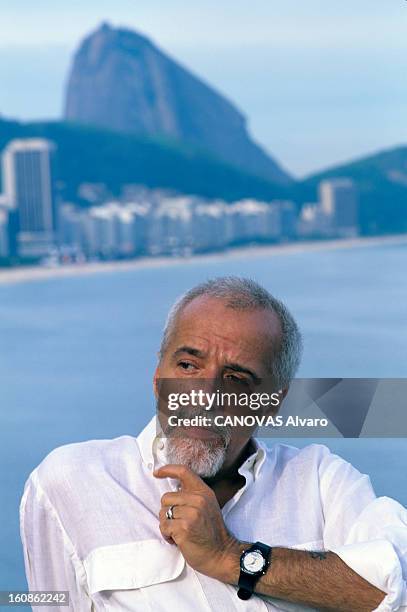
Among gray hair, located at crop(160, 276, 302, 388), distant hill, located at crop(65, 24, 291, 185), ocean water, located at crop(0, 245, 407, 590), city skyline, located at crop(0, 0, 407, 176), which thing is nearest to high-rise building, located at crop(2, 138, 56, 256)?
ocean water, located at crop(0, 245, 407, 590)

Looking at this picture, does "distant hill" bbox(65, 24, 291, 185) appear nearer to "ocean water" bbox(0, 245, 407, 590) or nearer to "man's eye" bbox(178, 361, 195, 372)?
"ocean water" bbox(0, 245, 407, 590)

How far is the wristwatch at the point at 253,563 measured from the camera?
995mm

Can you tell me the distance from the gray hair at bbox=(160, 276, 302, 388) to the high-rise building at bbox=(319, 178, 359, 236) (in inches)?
218

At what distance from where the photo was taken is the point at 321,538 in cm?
111

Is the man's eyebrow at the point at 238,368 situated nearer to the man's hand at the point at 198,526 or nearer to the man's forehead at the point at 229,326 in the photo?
the man's forehead at the point at 229,326

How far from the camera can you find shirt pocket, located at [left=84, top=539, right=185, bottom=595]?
105cm

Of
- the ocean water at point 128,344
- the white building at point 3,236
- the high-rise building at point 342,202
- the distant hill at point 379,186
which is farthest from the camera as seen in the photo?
the white building at point 3,236

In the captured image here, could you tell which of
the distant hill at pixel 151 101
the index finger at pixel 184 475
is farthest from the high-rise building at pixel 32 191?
the index finger at pixel 184 475

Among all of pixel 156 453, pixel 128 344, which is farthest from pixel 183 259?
pixel 156 453

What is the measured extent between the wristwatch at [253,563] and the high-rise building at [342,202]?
572 centimetres

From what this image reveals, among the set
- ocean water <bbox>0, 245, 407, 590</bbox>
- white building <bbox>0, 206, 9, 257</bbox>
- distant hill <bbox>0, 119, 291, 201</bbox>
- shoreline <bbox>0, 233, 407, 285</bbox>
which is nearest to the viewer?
ocean water <bbox>0, 245, 407, 590</bbox>

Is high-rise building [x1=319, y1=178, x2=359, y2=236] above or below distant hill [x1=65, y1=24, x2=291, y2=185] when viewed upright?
below

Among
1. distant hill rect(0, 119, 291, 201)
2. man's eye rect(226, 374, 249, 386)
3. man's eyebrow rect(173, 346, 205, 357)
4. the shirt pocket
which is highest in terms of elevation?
distant hill rect(0, 119, 291, 201)

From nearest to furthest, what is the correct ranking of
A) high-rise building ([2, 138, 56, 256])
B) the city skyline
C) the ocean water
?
the ocean water < the city skyline < high-rise building ([2, 138, 56, 256])
